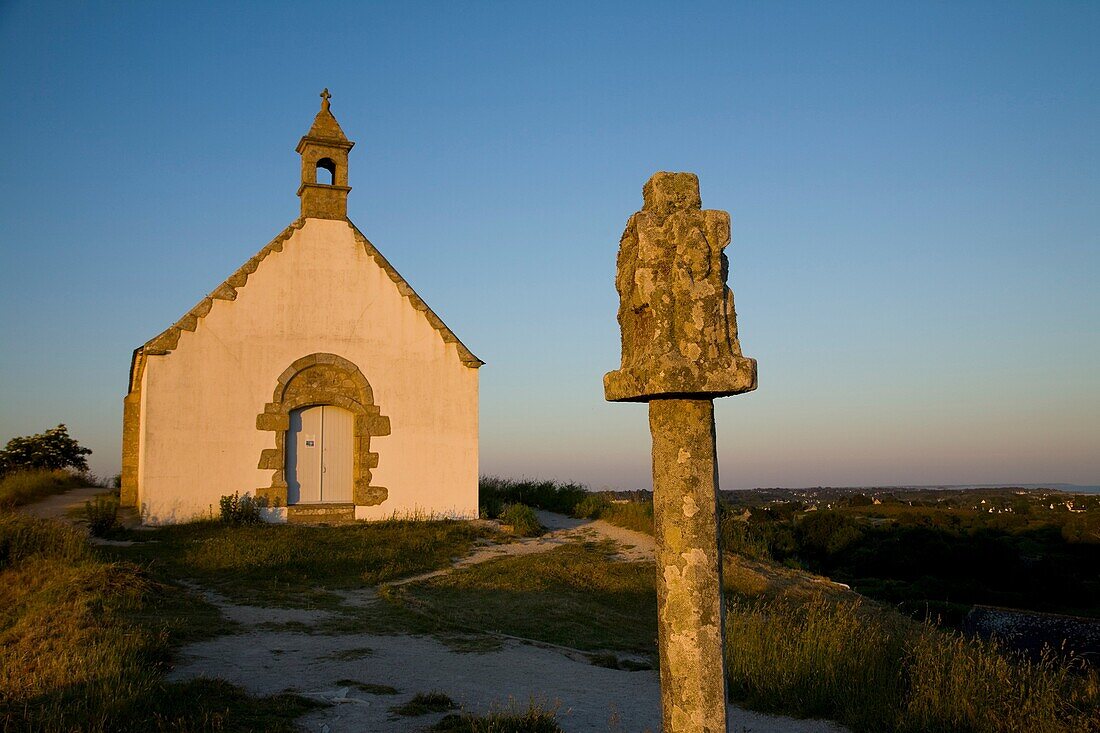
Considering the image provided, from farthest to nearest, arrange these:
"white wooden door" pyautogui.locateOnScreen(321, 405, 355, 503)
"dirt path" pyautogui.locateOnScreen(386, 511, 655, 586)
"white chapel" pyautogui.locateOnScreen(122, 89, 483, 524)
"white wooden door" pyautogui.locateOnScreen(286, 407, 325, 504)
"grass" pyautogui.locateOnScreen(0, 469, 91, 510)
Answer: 1. "grass" pyautogui.locateOnScreen(0, 469, 91, 510)
2. "white wooden door" pyautogui.locateOnScreen(321, 405, 355, 503)
3. "white wooden door" pyautogui.locateOnScreen(286, 407, 325, 504)
4. "white chapel" pyautogui.locateOnScreen(122, 89, 483, 524)
5. "dirt path" pyautogui.locateOnScreen(386, 511, 655, 586)

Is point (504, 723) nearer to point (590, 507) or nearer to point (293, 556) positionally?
point (293, 556)

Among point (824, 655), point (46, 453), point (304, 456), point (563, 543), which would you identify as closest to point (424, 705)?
point (824, 655)

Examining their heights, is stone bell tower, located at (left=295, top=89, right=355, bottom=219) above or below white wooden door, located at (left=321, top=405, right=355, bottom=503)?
above

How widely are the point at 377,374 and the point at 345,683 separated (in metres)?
11.5

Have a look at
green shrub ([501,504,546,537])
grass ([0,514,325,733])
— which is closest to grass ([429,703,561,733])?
grass ([0,514,325,733])

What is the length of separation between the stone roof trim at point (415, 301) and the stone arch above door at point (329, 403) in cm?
203

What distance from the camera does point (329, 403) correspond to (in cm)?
1795

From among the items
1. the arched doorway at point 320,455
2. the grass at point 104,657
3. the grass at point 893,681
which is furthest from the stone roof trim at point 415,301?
the grass at point 893,681

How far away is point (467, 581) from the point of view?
12.8 metres

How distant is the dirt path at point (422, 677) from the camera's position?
663 centimetres

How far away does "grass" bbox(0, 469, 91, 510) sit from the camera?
2031 centimetres

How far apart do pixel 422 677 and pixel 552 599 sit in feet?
13.8

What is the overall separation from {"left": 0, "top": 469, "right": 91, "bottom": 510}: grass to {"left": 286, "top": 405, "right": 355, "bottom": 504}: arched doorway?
6810 millimetres

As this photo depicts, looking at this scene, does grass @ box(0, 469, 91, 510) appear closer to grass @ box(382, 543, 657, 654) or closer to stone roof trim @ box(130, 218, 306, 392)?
stone roof trim @ box(130, 218, 306, 392)
